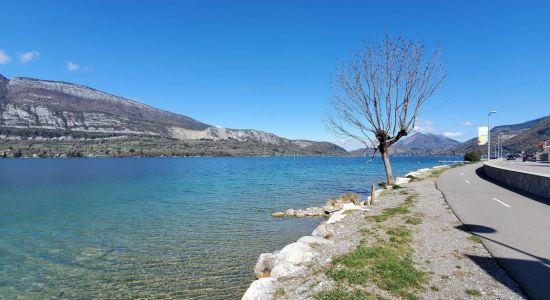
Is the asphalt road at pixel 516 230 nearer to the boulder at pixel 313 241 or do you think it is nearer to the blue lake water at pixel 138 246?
the boulder at pixel 313 241

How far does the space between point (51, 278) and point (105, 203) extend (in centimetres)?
2066

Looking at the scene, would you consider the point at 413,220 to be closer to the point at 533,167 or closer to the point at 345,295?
the point at 345,295

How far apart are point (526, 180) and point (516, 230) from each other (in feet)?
43.2

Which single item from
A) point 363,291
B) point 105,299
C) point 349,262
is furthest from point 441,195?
point 105,299

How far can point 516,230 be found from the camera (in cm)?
1152

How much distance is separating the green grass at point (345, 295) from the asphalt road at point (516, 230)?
300 cm

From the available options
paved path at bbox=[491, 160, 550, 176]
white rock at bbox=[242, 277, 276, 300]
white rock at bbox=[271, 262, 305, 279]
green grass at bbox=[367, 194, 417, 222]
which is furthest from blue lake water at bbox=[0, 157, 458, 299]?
paved path at bbox=[491, 160, 550, 176]

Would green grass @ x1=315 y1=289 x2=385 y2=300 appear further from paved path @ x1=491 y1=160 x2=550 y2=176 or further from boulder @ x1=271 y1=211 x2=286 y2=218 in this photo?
paved path @ x1=491 y1=160 x2=550 y2=176

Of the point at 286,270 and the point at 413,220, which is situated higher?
the point at 413,220

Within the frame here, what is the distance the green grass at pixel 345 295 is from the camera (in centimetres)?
685

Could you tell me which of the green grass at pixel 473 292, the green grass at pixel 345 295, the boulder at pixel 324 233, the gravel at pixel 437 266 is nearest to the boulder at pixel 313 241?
the gravel at pixel 437 266

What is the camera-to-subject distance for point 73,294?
1119cm

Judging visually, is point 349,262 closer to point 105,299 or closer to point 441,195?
point 105,299

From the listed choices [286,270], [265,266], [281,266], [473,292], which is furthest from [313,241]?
[473,292]
